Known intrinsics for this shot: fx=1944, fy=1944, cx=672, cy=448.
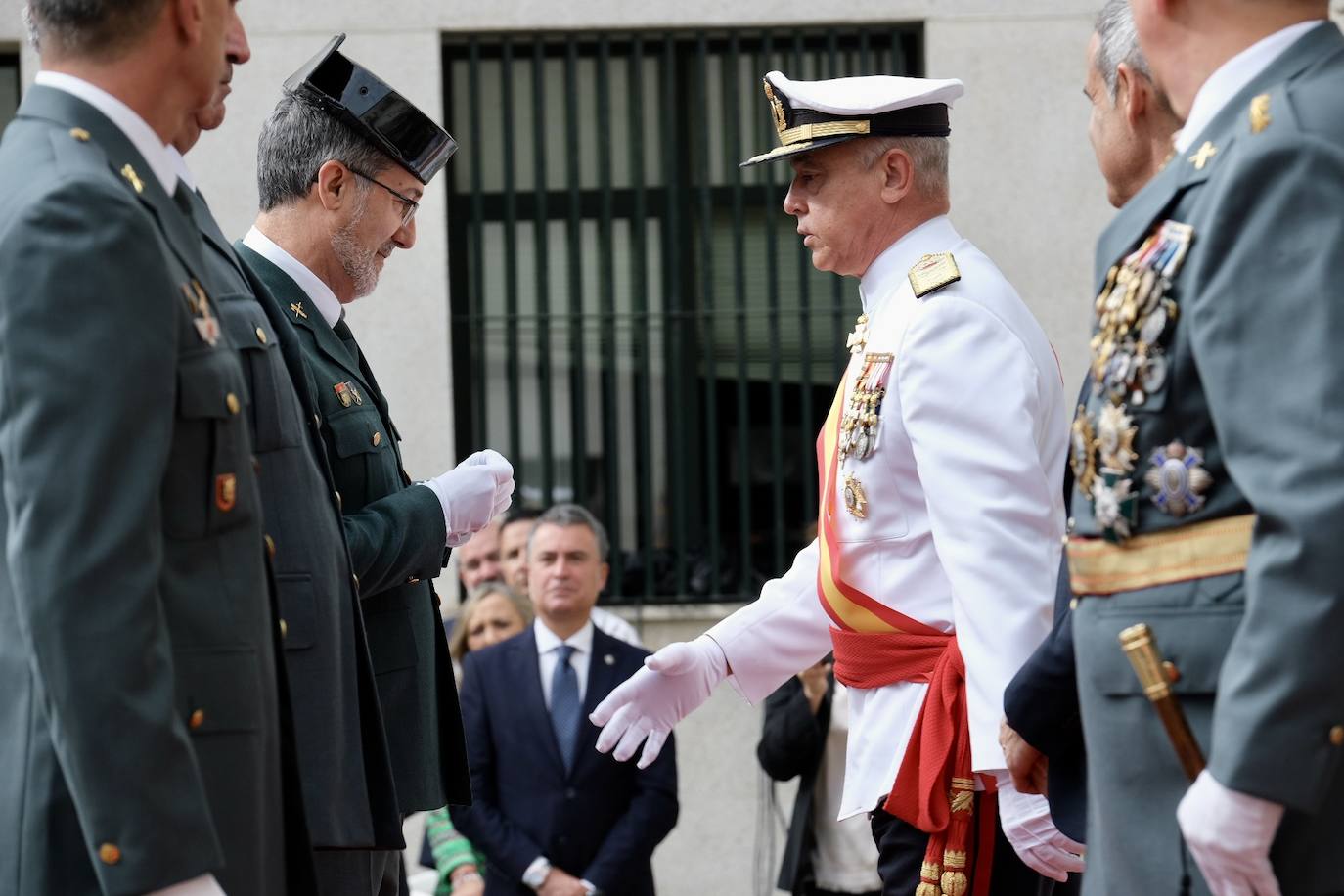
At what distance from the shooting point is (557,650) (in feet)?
19.9

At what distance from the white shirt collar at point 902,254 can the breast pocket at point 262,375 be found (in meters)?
1.28

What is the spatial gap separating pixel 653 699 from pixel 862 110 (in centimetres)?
125

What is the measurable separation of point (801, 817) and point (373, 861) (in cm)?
303

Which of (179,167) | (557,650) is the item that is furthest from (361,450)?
(557,650)

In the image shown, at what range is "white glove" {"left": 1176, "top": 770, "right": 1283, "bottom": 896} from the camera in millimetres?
2121

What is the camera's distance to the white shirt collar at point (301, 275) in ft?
11.9

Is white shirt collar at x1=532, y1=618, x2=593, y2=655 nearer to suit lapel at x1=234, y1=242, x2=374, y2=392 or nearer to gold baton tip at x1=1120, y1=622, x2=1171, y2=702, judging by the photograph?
suit lapel at x1=234, y1=242, x2=374, y2=392

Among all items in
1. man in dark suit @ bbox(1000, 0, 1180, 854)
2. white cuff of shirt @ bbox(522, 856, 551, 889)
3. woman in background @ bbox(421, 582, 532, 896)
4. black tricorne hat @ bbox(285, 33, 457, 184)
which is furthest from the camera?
woman in background @ bbox(421, 582, 532, 896)

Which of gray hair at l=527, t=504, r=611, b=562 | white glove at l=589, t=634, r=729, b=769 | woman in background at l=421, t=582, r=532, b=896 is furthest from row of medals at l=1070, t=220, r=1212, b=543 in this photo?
gray hair at l=527, t=504, r=611, b=562

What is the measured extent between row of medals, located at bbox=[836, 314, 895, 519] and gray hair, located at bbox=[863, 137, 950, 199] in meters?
0.43

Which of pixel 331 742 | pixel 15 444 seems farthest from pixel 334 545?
pixel 15 444

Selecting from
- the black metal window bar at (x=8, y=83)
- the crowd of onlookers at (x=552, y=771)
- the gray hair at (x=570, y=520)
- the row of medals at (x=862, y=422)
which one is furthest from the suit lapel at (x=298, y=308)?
the black metal window bar at (x=8, y=83)

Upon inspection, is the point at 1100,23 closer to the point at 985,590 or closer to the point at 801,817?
the point at 985,590

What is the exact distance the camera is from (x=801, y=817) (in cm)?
620
